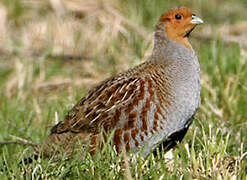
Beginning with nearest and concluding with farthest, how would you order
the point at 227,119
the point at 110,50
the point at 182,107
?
the point at 182,107, the point at 227,119, the point at 110,50

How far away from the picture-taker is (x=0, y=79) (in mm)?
7000

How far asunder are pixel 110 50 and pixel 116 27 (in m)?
0.66

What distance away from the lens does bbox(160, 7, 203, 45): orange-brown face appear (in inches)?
184

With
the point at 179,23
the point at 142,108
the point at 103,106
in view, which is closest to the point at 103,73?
the point at 179,23

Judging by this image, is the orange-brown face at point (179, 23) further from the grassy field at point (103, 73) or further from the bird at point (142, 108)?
the grassy field at point (103, 73)

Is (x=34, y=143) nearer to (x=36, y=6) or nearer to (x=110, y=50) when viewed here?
(x=110, y=50)

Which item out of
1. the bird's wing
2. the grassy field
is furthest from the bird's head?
the grassy field

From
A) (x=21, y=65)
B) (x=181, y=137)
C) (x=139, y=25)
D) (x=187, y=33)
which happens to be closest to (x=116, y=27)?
(x=139, y=25)

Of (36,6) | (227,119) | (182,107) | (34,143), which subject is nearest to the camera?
(182,107)

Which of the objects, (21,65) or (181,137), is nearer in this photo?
(181,137)

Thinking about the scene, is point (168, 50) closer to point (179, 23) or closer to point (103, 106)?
point (179, 23)

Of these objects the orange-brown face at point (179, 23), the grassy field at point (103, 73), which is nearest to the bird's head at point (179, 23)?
the orange-brown face at point (179, 23)

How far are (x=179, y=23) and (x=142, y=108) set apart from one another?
86 centimetres

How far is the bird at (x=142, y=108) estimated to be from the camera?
13.7 ft
